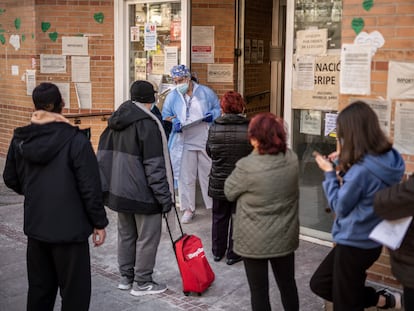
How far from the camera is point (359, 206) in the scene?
3.94 meters

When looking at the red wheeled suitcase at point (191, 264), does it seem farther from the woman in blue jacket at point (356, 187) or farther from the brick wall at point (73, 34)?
the brick wall at point (73, 34)

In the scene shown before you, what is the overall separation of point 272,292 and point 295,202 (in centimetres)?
144

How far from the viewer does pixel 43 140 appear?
4.25 metres

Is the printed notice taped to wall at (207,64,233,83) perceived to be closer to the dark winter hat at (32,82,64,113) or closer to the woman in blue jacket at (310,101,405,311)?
the dark winter hat at (32,82,64,113)

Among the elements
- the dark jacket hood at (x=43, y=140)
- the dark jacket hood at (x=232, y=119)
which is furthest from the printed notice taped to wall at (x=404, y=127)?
the dark jacket hood at (x=43, y=140)

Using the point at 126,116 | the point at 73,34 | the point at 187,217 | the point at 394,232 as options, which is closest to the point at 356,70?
the point at 394,232

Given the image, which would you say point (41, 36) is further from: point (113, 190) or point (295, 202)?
point (295, 202)

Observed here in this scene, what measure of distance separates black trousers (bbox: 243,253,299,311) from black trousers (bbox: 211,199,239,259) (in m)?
1.77

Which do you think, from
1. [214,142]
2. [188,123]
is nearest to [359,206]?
[214,142]

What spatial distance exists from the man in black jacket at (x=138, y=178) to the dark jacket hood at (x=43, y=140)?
3.51 feet

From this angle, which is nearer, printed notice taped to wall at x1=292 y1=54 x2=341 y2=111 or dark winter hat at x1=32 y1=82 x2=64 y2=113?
dark winter hat at x1=32 y1=82 x2=64 y2=113

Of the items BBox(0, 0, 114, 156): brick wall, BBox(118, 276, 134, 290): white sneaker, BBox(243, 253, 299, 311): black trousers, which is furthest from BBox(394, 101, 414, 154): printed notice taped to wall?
BBox(0, 0, 114, 156): brick wall

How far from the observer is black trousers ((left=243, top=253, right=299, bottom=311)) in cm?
446

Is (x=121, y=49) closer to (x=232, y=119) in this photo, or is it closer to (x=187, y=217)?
(x=187, y=217)
